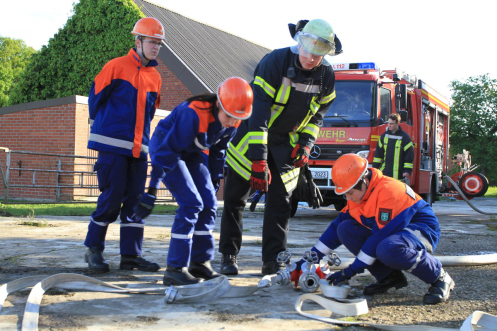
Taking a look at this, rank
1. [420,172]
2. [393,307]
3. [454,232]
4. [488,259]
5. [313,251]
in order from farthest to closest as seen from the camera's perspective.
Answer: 1. [420,172]
2. [454,232]
3. [488,259]
4. [313,251]
5. [393,307]

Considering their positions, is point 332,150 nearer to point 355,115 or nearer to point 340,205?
point 355,115

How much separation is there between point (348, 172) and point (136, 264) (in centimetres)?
184

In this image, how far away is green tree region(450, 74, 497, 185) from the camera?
44.1m

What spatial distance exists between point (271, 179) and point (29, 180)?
38.9ft

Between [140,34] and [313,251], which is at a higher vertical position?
[140,34]

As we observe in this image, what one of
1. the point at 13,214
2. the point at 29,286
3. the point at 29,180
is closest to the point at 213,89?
the point at 29,180

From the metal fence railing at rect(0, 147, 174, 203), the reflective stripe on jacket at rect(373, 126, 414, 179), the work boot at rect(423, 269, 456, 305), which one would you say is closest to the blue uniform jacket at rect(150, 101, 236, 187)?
the work boot at rect(423, 269, 456, 305)

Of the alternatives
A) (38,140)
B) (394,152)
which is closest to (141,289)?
(394,152)

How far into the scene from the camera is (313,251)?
377 centimetres

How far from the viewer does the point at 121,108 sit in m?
4.31

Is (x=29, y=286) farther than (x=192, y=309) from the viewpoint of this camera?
Yes

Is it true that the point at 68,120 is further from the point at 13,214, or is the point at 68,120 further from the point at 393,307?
the point at 393,307

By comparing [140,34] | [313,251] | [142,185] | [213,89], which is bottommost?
[313,251]

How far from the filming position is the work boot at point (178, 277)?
3.59 metres
